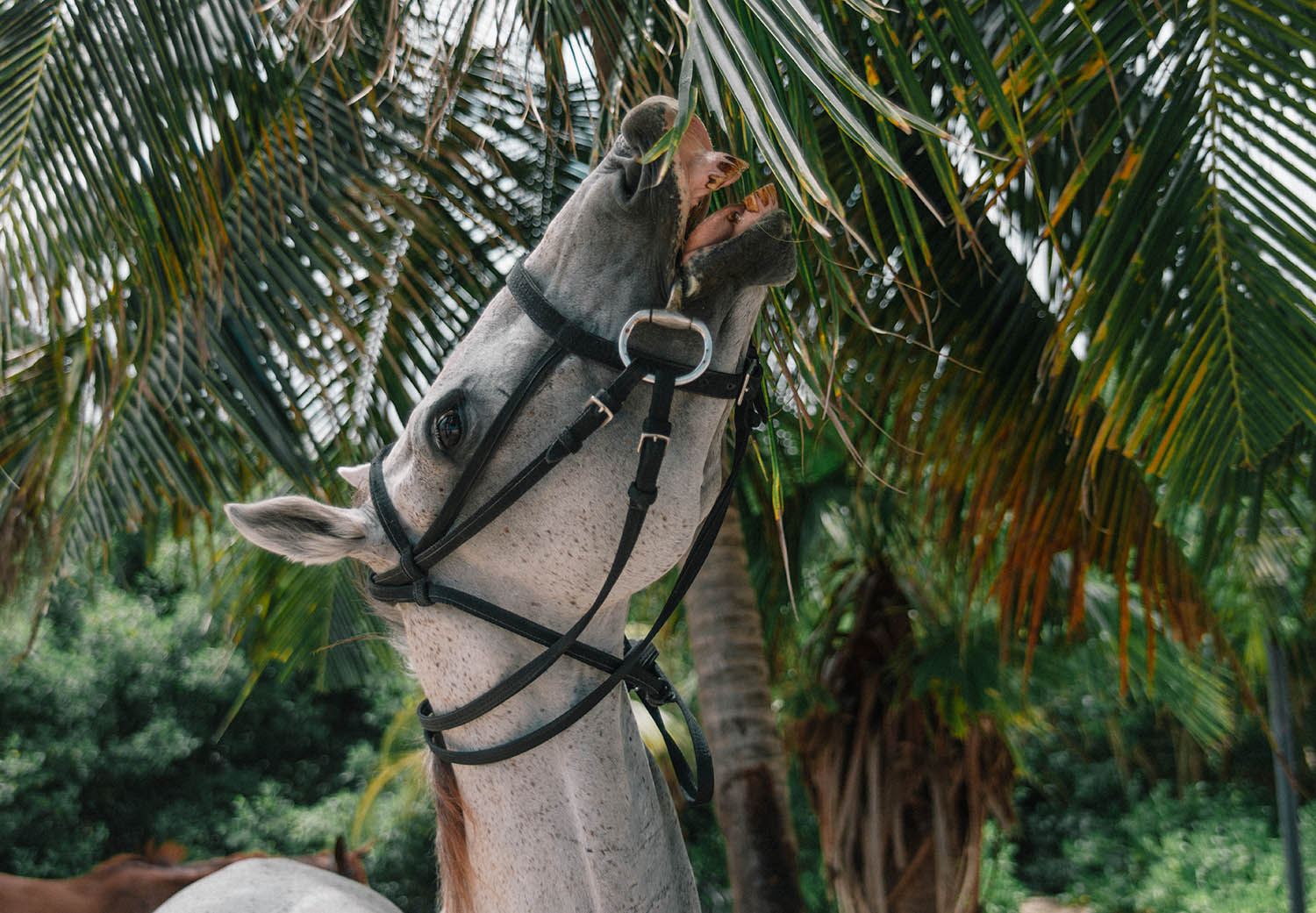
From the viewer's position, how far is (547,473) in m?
1.24

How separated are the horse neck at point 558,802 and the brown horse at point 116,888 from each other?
9.54ft

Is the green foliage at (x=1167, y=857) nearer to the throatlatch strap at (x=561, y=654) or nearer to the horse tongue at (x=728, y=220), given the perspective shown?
the throatlatch strap at (x=561, y=654)

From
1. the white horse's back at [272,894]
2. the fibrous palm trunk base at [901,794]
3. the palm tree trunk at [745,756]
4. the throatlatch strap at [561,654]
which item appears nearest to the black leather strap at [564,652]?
the throatlatch strap at [561,654]

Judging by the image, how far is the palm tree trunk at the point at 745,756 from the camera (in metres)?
3.80

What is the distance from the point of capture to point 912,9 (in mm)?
1524

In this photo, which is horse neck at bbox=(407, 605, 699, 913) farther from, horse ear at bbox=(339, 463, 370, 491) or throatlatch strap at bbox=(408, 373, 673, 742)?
horse ear at bbox=(339, 463, 370, 491)

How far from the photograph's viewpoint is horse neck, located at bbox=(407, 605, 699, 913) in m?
1.27

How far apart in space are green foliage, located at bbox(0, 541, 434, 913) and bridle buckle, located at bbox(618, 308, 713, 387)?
989 centimetres

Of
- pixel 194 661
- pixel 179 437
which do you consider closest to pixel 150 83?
pixel 179 437

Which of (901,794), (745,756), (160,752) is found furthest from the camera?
(160,752)

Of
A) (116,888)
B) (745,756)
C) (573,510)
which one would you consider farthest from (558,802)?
(116,888)

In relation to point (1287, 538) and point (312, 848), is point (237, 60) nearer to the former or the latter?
point (1287, 538)

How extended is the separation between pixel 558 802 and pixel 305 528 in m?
0.46

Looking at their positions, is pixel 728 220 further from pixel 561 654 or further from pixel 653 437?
pixel 561 654
